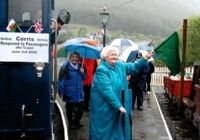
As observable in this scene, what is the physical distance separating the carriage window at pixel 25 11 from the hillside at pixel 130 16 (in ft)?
345

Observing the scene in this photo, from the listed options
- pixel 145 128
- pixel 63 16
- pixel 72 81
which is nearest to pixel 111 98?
pixel 63 16

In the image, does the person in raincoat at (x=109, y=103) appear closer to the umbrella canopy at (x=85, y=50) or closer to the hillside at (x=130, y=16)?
the umbrella canopy at (x=85, y=50)

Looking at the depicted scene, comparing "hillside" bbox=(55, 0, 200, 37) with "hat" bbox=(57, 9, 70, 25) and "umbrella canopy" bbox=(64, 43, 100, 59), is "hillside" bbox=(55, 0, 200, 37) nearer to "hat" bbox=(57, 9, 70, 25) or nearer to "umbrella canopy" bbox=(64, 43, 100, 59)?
"umbrella canopy" bbox=(64, 43, 100, 59)

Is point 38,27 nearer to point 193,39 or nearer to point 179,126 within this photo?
point 179,126

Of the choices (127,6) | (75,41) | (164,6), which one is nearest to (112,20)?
(127,6)

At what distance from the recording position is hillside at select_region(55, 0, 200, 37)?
123938 millimetres

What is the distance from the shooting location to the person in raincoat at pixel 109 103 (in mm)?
7039

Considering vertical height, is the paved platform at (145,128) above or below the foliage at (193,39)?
below

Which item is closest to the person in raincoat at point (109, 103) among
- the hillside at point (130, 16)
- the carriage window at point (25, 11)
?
the carriage window at point (25, 11)

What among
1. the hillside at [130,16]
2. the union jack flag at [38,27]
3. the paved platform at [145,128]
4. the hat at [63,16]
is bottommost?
the paved platform at [145,128]

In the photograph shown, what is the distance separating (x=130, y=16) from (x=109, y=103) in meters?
129

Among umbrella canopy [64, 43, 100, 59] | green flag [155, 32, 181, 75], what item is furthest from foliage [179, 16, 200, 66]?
green flag [155, 32, 181, 75]

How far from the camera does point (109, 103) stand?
697 centimetres

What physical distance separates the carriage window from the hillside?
345ft
